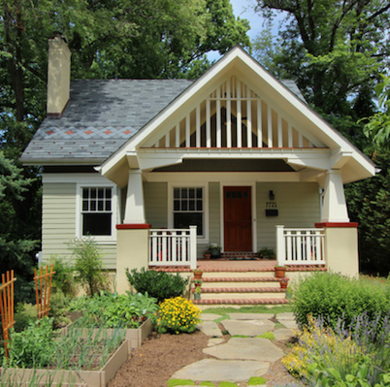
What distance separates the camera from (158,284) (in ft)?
25.7

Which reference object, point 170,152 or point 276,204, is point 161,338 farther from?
point 276,204

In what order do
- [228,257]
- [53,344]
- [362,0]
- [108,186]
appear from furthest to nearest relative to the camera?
[362,0] < [228,257] < [108,186] < [53,344]

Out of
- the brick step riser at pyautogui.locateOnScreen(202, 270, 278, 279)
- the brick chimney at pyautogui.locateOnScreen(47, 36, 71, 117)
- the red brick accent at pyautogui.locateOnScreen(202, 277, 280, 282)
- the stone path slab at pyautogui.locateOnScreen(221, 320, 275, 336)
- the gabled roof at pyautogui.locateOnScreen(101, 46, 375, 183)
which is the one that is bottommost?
the stone path slab at pyautogui.locateOnScreen(221, 320, 275, 336)

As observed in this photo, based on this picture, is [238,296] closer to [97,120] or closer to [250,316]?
[250,316]

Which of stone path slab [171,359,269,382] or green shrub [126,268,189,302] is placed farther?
green shrub [126,268,189,302]

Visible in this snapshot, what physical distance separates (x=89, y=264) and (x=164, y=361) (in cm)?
531

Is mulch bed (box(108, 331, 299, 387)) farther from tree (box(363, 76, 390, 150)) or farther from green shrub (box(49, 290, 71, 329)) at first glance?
tree (box(363, 76, 390, 150))

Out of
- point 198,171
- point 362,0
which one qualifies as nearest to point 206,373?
point 198,171

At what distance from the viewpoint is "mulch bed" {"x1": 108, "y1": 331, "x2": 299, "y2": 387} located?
4496mm

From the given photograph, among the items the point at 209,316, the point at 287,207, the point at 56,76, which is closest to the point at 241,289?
the point at 209,316

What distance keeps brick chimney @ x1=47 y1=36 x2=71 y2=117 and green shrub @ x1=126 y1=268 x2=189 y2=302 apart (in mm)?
6999

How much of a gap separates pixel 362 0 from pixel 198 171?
1706 centimetres

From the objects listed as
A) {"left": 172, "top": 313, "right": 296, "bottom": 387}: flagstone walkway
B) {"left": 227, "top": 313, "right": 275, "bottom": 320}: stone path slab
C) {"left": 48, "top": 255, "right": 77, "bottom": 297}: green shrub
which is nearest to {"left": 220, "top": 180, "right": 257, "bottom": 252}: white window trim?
{"left": 227, "top": 313, "right": 275, "bottom": 320}: stone path slab

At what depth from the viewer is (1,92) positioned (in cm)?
1959
